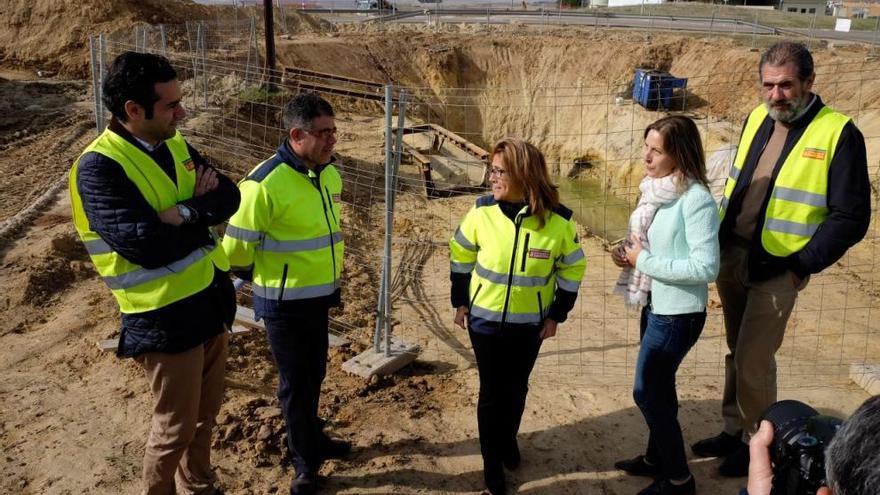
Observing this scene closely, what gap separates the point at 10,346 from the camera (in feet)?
16.2

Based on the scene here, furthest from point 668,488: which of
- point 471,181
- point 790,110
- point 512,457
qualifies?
point 471,181

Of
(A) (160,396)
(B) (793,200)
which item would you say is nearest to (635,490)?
(B) (793,200)

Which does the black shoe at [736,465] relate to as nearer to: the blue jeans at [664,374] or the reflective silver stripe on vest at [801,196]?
the blue jeans at [664,374]

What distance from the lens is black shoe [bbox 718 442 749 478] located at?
12.6ft

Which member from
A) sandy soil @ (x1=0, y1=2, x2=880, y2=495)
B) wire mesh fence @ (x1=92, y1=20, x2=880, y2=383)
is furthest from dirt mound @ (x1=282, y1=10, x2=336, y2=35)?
sandy soil @ (x1=0, y1=2, x2=880, y2=495)

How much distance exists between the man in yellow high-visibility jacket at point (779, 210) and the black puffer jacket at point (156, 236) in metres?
2.68

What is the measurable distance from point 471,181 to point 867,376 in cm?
1051

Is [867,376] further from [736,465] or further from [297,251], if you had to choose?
[297,251]

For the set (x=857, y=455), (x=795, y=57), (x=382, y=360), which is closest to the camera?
(x=857, y=455)

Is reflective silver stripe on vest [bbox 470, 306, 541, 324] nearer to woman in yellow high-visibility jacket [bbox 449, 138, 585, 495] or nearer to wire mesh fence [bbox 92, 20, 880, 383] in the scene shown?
woman in yellow high-visibility jacket [bbox 449, 138, 585, 495]

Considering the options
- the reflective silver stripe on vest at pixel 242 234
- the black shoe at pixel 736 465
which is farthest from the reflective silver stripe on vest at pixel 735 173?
the reflective silver stripe on vest at pixel 242 234

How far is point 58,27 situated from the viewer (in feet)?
59.1

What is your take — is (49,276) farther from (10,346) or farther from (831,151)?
(831,151)

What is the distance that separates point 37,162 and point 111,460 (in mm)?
7354
